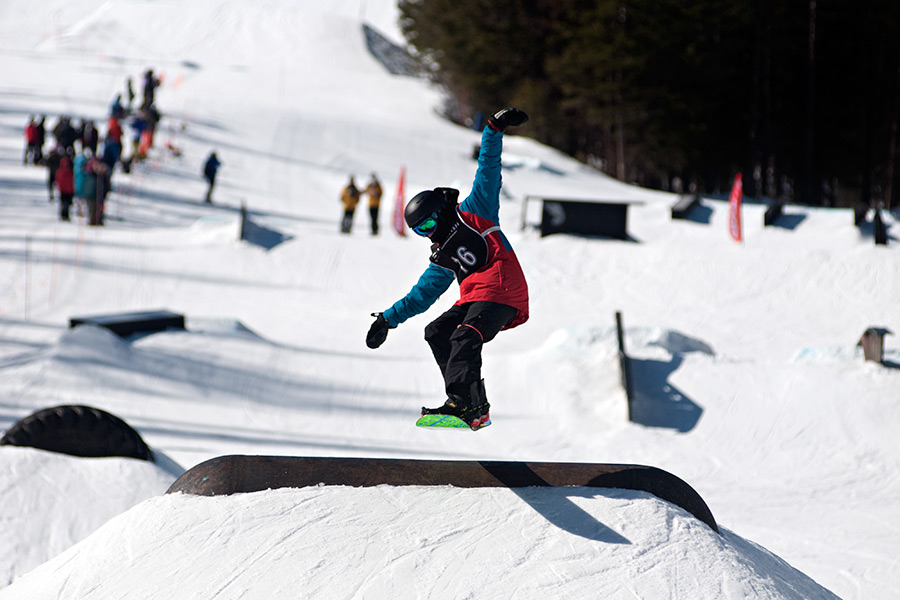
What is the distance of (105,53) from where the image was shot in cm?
5153

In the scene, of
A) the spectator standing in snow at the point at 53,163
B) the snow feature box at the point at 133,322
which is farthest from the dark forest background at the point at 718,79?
the snow feature box at the point at 133,322

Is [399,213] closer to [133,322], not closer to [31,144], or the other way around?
[133,322]

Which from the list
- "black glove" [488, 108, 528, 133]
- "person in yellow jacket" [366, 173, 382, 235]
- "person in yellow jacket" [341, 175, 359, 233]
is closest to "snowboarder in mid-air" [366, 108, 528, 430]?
"black glove" [488, 108, 528, 133]

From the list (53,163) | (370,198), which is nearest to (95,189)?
(53,163)

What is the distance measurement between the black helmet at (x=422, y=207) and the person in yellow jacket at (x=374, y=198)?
47.9 ft

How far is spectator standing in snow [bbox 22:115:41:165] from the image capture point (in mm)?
22016

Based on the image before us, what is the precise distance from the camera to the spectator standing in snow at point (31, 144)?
72.2ft

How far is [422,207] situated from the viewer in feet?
13.9

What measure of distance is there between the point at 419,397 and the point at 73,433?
16.2 feet

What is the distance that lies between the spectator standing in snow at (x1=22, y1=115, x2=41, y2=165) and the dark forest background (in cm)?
2312

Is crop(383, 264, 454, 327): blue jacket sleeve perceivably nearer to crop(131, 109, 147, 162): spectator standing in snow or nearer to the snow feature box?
the snow feature box

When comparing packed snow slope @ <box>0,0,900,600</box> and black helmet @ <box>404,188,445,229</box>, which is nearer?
packed snow slope @ <box>0,0,900,600</box>

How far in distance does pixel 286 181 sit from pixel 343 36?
34591mm

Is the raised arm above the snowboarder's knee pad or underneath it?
above
